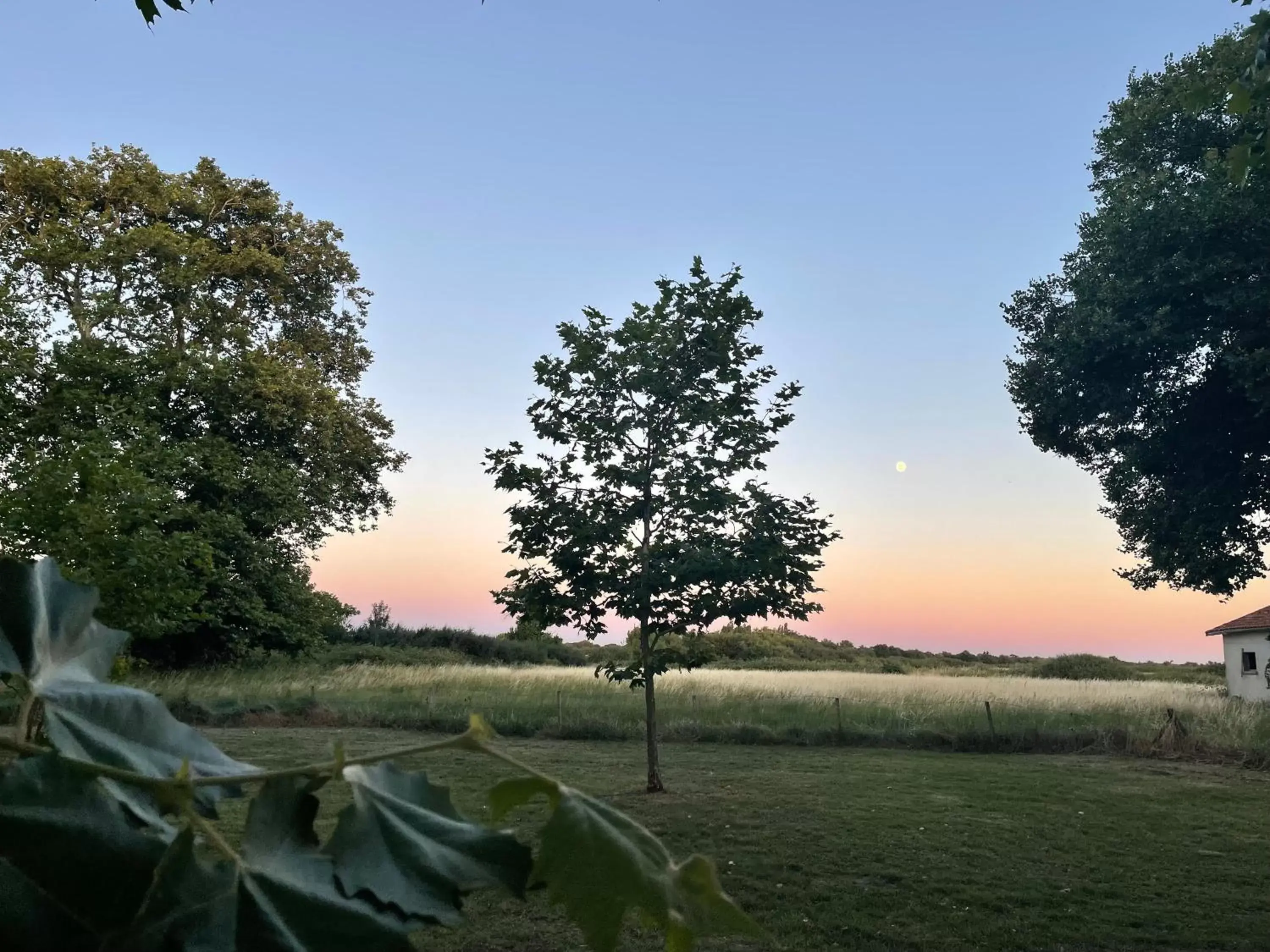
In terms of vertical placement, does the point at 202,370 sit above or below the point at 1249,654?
above

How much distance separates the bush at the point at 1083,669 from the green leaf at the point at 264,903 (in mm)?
35249

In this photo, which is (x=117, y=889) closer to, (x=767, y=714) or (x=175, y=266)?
(x=767, y=714)

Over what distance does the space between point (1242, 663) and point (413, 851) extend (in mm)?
26903

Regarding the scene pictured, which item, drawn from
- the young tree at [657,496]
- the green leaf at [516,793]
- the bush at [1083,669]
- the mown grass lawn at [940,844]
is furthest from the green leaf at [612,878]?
the bush at [1083,669]

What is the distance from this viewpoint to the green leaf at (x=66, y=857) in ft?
0.94

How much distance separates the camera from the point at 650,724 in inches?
424

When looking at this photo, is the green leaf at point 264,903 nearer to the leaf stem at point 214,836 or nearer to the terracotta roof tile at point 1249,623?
the leaf stem at point 214,836

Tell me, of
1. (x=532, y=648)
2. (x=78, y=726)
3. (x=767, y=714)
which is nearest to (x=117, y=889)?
(x=78, y=726)

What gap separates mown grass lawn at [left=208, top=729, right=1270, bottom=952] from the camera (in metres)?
6.24

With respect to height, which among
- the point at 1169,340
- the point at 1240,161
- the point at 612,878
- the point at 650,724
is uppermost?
the point at 1169,340

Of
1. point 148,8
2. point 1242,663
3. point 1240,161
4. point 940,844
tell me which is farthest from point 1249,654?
point 148,8

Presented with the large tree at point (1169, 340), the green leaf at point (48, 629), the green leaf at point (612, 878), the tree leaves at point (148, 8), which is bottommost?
the green leaf at point (612, 878)

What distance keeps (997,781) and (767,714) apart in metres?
6.13

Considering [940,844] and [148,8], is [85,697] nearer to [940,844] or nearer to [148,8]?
[148,8]
